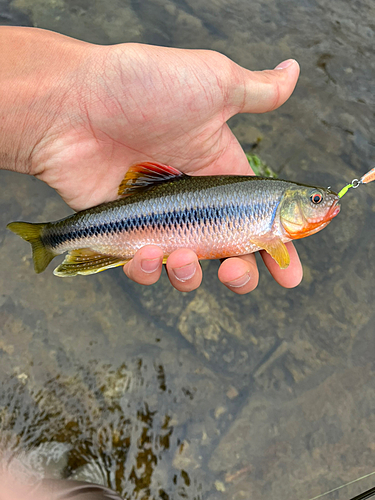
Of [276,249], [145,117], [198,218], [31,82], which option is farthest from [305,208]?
[31,82]

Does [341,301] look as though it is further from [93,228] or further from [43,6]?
[43,6]

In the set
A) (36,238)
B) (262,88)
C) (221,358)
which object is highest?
(262,88)

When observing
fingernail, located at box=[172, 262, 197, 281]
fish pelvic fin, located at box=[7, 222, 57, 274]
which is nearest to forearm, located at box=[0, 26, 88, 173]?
fish pelvic fin, located at box=[7, 222, 57, 274]

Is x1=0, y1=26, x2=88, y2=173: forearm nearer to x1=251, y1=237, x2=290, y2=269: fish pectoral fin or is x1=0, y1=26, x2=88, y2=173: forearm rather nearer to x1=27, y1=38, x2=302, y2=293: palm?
x1=27, y1=38, x2=302, y2=293: palm

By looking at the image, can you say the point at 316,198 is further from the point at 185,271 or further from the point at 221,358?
the point at 221,358

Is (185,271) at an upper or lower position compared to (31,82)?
lower

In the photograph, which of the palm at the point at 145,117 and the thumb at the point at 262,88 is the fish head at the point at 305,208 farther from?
the thumb at the point at 262,88

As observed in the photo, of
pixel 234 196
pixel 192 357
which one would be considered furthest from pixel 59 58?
pixel 192 357

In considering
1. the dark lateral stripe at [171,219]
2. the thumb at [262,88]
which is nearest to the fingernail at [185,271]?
the dark lateral stripe at [171,219]
